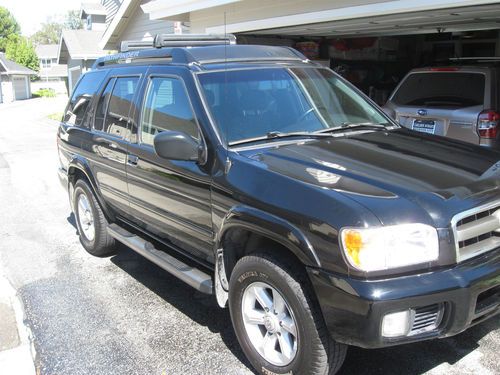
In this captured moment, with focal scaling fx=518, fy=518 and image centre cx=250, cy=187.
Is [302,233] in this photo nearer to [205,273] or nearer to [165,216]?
[205,273]

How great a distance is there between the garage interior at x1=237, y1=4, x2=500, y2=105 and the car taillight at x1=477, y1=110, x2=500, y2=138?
1.42 m

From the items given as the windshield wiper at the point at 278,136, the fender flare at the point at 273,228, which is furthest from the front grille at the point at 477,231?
the windshield wiper at the point at 278,136

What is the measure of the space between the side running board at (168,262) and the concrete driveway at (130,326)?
0.46 m

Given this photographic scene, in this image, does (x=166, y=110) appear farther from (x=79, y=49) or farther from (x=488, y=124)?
(x=79, y=49)

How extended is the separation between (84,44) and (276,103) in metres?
31.6

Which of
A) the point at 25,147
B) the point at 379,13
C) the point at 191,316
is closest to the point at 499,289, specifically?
the point at 191,316

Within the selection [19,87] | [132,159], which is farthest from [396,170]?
[19,87]

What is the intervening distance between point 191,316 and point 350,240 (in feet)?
6.71

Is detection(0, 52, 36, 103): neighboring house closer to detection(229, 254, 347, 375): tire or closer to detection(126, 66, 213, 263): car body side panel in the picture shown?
detection(126, 66, 213, 263): car body side panel

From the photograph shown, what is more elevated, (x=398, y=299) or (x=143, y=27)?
(x=143, y=27)

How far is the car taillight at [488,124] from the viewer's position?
6.53 meters

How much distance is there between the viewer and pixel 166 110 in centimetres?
408

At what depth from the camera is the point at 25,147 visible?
15281mm

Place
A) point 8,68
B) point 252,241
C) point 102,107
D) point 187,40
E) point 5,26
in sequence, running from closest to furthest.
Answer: point 252,241
point 187,40
point 102,107
point 8,68
point 5,26
